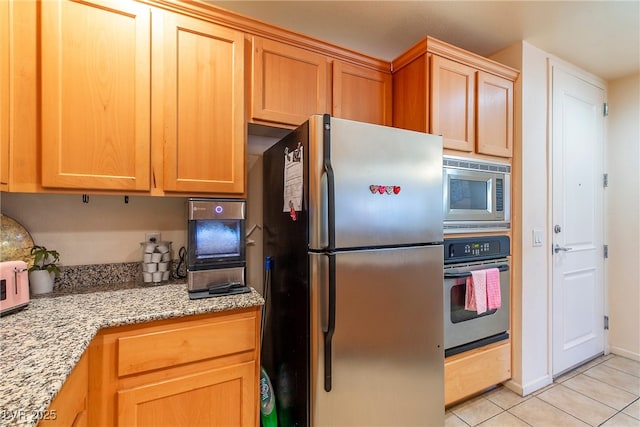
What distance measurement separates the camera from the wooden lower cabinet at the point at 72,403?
29.1 inches

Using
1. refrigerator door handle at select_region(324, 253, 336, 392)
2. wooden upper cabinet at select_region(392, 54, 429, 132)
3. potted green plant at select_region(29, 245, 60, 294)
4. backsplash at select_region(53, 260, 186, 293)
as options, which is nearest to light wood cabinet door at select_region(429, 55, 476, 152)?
wooden upper cabinet at select_region(392, 54, 429, 132)

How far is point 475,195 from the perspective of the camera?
6.31 ft

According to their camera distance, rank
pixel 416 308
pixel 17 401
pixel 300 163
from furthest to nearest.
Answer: pixel 416 308, pixel 300 163, pixel 17 401

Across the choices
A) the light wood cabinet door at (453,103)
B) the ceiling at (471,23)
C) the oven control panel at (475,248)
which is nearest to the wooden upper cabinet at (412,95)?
the light wood cabinet door at (453,103)

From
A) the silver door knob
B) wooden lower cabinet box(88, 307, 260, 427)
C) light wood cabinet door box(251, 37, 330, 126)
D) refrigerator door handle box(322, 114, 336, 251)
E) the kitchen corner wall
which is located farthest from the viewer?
the silver door knob

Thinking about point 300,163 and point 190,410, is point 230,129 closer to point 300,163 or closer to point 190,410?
point 300,163

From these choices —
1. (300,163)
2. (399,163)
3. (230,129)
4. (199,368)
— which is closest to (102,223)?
(230,129)

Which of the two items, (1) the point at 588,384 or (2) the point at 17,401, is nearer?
(2) the point at 17,401

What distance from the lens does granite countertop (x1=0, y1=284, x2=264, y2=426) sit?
2.12ft

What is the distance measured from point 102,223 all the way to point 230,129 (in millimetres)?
892

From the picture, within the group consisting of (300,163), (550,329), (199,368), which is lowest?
(550,329)

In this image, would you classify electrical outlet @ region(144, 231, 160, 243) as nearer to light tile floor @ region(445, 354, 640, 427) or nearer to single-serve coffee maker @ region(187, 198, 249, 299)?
single-serve coffee maker @ region(187, 198, 249, 299)

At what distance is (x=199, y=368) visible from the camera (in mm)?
1241

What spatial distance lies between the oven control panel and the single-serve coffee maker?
1.20m
